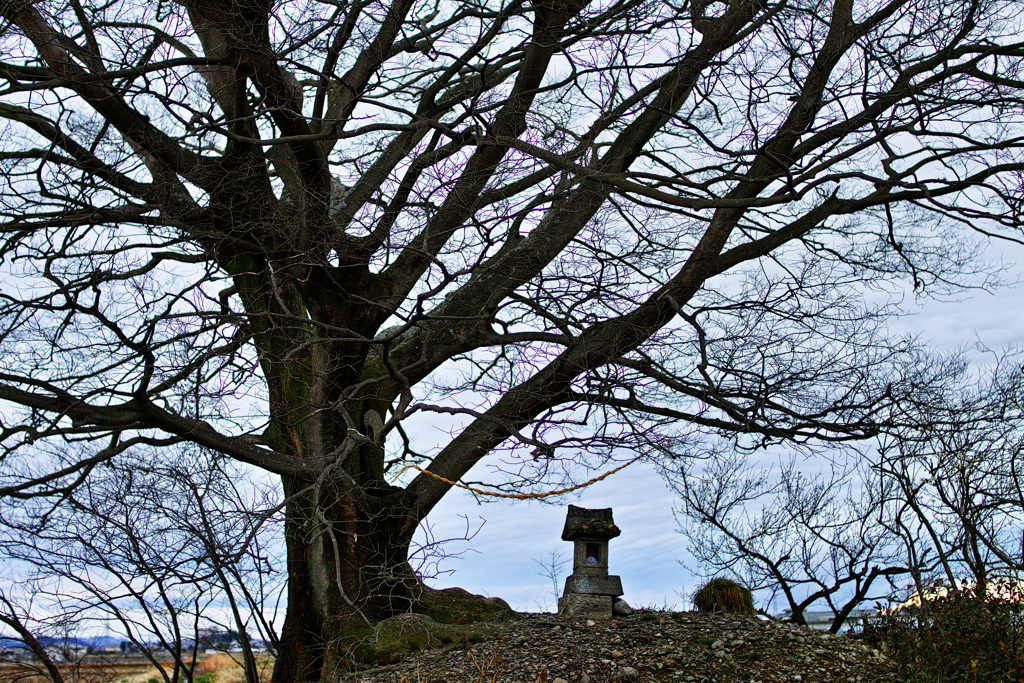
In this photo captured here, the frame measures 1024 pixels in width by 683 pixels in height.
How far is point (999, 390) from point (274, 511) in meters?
5.97

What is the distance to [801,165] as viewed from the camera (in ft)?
22.2

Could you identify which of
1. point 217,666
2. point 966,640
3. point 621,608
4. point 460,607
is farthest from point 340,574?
point 966,640

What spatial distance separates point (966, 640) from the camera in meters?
5.96

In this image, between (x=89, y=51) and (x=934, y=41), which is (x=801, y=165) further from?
(x=89, y=51)

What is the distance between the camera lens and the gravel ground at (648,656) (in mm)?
5785

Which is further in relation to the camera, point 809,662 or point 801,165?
point 801,165

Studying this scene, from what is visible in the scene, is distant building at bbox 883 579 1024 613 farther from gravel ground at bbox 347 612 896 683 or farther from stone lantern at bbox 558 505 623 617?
stone lantern at bbox 558 505 623 617

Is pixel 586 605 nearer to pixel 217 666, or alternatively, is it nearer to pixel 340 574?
pixel 340 574

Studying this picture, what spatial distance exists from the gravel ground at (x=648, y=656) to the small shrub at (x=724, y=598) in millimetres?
777

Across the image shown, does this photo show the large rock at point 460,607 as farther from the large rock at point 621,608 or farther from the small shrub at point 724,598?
the small shrub at point 724,598

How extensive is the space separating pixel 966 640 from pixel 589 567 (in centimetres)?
310

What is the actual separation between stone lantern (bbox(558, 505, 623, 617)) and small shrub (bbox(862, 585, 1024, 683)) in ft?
7.98

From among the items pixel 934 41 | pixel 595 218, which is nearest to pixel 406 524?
pixel 595 218

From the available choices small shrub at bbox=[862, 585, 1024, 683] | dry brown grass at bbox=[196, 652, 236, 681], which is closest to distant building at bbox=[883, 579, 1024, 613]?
small shrub at bbox=[862, 585, 1024, 683]
